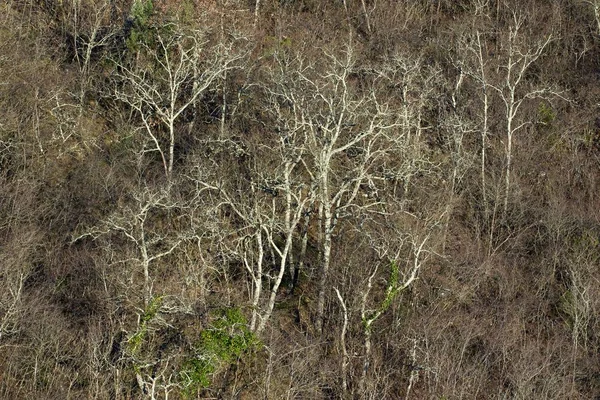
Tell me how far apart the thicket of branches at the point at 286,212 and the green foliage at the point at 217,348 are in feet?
0.20

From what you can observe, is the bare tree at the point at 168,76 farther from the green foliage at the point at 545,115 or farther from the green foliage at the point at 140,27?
the green foliage at the point at 545,115

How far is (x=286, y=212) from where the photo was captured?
28703 mm

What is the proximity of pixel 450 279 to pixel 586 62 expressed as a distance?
1682cm

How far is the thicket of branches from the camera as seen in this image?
80.8 ft

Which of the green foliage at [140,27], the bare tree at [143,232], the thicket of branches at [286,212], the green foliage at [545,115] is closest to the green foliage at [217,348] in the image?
the thicket of branches at [286,212]

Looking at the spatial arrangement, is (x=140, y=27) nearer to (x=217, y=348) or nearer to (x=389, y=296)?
(x=389, y=296)

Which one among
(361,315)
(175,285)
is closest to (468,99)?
(361,315)

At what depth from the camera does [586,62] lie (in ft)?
136

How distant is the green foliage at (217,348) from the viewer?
2377 cm

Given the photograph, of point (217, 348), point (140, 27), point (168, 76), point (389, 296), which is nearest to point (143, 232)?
point (217, 348)

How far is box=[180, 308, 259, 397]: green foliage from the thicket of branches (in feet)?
0.20

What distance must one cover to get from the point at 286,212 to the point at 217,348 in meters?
6.14

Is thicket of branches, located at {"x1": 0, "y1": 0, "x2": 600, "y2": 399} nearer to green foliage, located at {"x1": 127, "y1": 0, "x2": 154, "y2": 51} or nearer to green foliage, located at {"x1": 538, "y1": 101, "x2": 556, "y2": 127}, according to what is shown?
green foliage, located at {"x1": 127, "y1": 0, "x2": 154, "y2": 51}

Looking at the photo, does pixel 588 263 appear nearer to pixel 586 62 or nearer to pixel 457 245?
pixel 457 245
